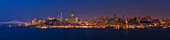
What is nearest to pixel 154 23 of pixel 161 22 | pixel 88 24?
pixel 161 22

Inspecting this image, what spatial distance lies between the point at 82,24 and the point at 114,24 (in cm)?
3128

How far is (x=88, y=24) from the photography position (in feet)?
498

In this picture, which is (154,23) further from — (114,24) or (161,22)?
(114,24)

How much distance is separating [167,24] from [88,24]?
5006cm

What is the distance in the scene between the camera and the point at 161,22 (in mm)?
136375

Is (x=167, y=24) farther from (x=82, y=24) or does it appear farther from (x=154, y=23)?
(x=82, y=24)

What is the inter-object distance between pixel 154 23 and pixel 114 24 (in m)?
23.3

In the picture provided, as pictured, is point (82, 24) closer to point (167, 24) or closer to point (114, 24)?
point (114, 24)

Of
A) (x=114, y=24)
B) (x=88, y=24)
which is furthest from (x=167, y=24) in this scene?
(x=88, y=24)

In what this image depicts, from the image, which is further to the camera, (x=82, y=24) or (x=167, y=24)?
(x=82, y=24)

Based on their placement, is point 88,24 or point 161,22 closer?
point 161,22

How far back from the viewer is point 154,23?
132 m

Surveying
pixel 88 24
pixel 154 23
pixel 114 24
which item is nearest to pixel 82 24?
pixel 88 24

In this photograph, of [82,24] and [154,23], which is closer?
[154,23]
